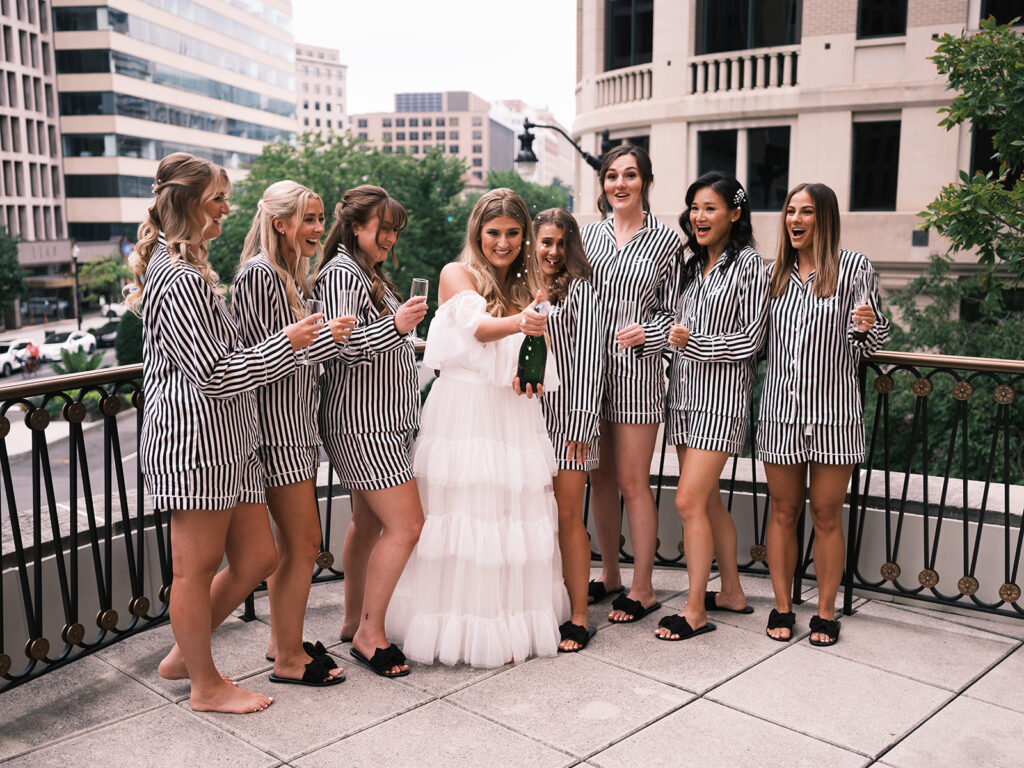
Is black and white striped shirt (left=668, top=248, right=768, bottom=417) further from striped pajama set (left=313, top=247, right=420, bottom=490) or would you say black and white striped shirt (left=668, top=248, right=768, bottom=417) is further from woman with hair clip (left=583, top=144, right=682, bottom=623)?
striped pajama set (left=313, top=247, right=420, bottom=490)

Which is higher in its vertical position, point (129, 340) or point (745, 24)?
point (745, 24)

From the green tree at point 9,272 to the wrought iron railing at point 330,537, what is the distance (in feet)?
204

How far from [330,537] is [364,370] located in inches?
77.1

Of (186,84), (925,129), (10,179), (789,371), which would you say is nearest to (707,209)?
(789,371)

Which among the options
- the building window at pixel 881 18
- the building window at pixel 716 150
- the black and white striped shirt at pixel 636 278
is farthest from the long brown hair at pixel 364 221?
the building window at pixel 881 18

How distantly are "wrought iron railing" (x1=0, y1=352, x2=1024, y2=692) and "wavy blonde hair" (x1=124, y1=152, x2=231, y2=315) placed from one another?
806mm

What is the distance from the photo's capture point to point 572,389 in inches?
171

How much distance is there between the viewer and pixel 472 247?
407 cm

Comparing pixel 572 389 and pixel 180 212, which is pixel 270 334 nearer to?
pixel 180 212

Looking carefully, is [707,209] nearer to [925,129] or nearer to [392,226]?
[392,226]

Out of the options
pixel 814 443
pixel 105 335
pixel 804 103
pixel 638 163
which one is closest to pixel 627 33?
pixel 804 103

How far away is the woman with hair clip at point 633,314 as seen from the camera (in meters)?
4.41

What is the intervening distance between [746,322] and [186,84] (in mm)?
99071

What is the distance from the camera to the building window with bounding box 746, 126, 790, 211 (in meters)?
22.2
